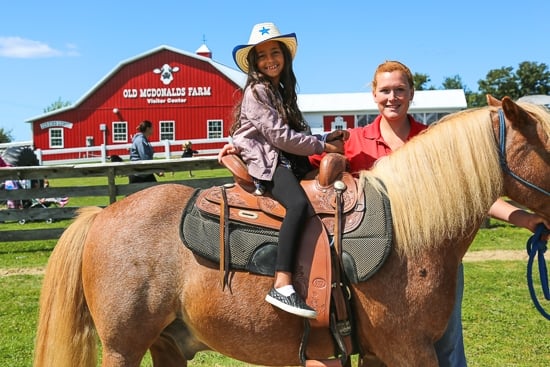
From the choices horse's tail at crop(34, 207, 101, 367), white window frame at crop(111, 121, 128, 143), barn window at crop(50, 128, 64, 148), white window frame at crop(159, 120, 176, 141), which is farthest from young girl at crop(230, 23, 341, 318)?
barn window at crop(50, 128, 64, 148)

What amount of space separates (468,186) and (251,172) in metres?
1.08

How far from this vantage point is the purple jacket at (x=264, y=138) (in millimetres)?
2773

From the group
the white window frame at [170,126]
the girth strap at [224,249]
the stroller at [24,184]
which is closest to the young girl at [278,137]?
the girth strap at [224,249]

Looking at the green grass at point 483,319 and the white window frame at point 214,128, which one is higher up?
the white window frame at point 214,128

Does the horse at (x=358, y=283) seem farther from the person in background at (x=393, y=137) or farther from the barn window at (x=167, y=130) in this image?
the barn window at (x=167, y=130)

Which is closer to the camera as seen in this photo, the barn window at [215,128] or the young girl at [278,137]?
the young girl at [278,137]

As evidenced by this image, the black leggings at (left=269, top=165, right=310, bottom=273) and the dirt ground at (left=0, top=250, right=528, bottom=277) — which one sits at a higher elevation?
the black leggings at (left=269, top=165, right=310, bottom=273)

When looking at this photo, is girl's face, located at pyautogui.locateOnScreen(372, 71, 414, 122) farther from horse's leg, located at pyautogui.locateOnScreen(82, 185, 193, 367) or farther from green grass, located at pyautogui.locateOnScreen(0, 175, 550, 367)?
green grass, located at pyautogui.locateOnScreen(0, 175, 550, 367)

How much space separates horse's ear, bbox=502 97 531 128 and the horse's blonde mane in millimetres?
110

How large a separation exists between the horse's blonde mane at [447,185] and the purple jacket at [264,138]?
1.68ft

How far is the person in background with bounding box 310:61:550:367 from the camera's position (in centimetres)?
308

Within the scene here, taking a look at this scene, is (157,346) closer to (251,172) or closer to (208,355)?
(251,172)

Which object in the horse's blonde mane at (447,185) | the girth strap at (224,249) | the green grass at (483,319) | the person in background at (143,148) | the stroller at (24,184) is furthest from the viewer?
the stroller at (24,184)

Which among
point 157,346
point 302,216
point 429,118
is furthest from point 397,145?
point 429,118
